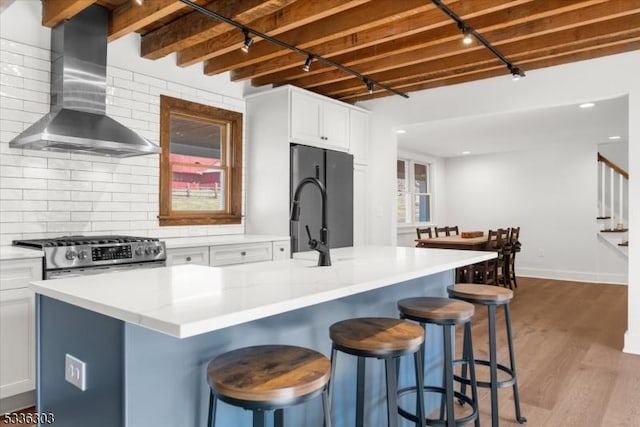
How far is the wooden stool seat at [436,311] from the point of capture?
1911 mm

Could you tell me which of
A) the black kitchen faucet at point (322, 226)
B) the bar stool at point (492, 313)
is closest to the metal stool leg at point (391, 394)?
the black kitchen faucet at point (322, 226)

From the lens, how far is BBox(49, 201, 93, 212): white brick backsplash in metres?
3.11

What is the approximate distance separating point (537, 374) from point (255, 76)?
3.52 m

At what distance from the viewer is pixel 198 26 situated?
3.09 m

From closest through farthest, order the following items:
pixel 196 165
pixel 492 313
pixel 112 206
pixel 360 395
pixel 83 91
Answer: pixel 360 395 → pixel 492 313 → pixel 83 91 → pixel 112 206 → pixel 196 165

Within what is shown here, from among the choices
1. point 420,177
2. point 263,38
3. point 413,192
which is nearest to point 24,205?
point 263,38

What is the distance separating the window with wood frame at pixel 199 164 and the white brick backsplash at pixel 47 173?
2.58 feet

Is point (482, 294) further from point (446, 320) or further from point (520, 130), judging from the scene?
point (520, 130)

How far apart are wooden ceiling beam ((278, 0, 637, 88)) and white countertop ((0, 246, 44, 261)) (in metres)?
2.84

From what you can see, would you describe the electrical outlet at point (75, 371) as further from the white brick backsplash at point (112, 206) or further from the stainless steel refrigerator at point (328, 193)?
the stainless steel refrigerator at point (328, 193)

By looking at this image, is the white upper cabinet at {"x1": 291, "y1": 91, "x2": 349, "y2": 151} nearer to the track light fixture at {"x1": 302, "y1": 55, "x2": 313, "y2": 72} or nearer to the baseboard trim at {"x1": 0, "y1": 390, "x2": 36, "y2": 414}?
the track light fixture at {"x1": 302, "y1": 55, "x2": 313, "y2": 72}

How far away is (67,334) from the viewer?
4.61 feet

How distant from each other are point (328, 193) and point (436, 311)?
2632 millimetres

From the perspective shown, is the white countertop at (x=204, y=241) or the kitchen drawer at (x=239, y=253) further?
the kitchen drawer at (x=239, y=253)
